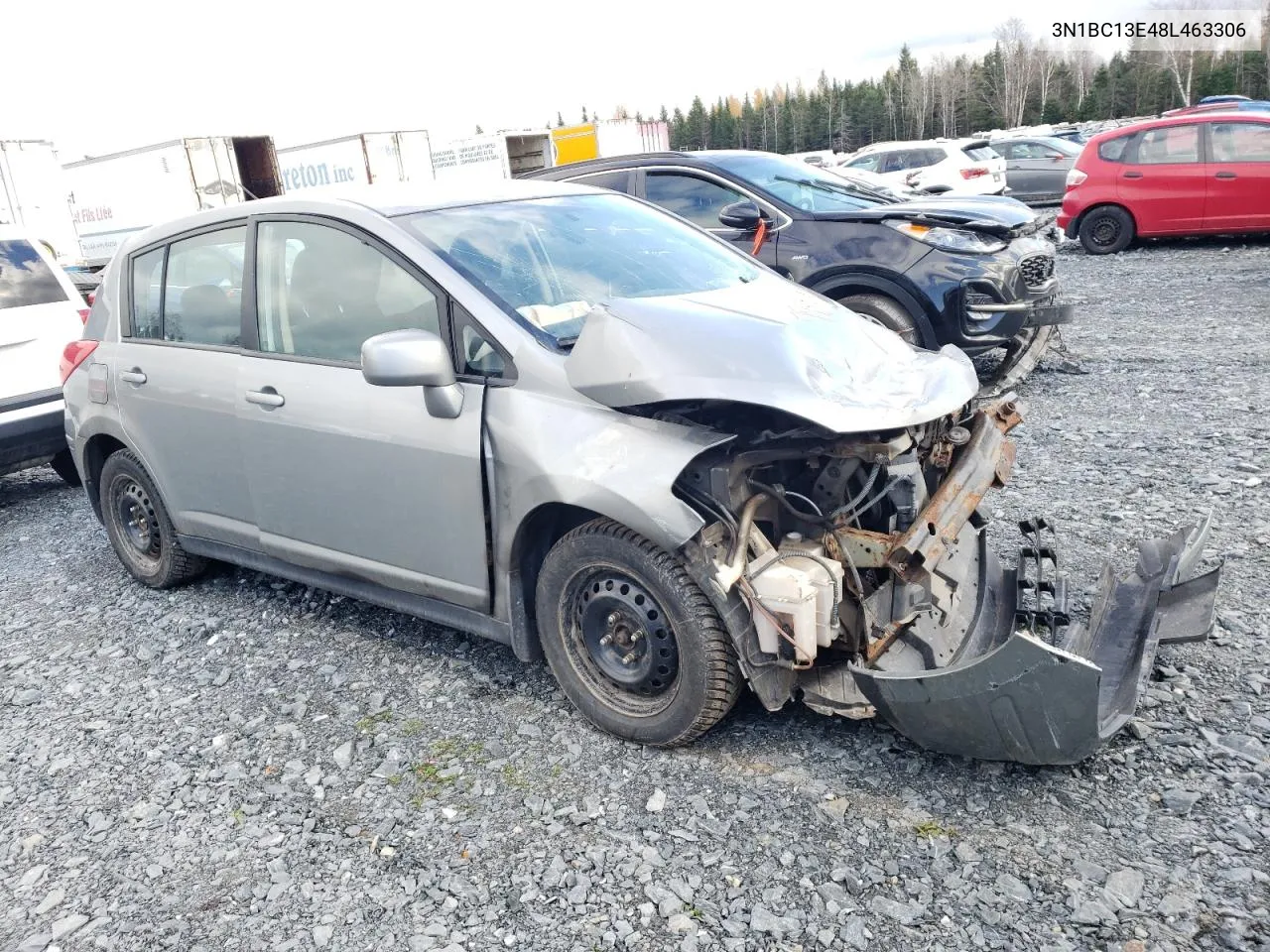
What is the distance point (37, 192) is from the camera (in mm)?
21344

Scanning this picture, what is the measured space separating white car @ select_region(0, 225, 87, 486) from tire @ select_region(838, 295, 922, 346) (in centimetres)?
531

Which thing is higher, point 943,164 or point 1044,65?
point 1044,65

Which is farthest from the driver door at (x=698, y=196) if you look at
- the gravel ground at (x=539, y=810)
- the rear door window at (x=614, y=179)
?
the gravel ground at (x=539, y=810)

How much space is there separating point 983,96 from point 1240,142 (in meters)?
65.0

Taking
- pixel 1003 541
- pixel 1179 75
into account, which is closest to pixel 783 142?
pixel 1179 75

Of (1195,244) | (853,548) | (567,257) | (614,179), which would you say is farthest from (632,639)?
(1195,244)

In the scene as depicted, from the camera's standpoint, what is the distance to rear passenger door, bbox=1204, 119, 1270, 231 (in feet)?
40.1

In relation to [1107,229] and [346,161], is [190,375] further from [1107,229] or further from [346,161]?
[346,161]

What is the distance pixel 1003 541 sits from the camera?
4.56 meters

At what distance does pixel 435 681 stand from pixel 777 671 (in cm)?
150

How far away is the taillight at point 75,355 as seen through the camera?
4879 mm

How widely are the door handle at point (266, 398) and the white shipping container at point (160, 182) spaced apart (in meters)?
19.8

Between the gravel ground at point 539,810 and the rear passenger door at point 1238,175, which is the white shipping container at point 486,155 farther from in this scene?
the gravel ground at point 539,810

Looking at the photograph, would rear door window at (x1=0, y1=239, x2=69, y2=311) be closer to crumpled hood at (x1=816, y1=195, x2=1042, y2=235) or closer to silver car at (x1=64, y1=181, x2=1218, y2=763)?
silver car at (x1=64, y1=181, x2=1218, y2=763)
